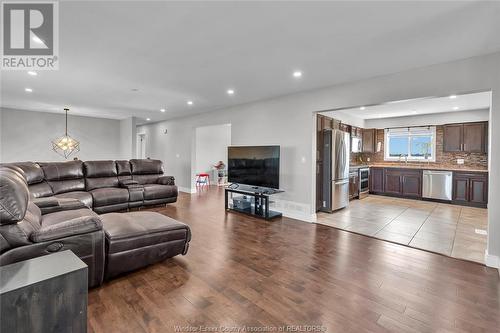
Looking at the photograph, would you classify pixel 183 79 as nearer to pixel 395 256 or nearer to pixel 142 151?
pixel 395 256

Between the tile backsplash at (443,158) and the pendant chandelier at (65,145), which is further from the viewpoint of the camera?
the pendant chandelier at (65,145)

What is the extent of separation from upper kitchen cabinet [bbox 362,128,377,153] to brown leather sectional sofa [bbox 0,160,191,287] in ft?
22.5

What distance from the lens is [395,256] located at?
10.2ft

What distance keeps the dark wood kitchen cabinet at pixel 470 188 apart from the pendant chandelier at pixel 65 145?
448 inches

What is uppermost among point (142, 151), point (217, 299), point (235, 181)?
point (142, 151)

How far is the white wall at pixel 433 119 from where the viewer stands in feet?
20.1

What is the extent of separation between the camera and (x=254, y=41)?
2650 mm

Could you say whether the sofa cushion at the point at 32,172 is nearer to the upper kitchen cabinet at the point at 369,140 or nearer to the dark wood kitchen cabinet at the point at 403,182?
the upper kitchen cabinet at the point at 369,140

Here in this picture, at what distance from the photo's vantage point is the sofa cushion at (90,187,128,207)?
191 inches

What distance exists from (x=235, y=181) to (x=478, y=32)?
442 cm

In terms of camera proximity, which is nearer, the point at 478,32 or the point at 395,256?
the point at 478,32

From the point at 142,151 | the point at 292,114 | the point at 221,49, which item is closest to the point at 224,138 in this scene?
the point at 142,151

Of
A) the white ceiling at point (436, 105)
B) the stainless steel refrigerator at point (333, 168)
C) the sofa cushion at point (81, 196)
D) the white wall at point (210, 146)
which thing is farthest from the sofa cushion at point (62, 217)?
the white wall at point (210, 146)

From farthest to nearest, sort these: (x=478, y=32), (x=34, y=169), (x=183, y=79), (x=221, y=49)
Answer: (x=34, y=169) < (x=183, y=79) < (x=221, y=49) < (x=478, y=32)
